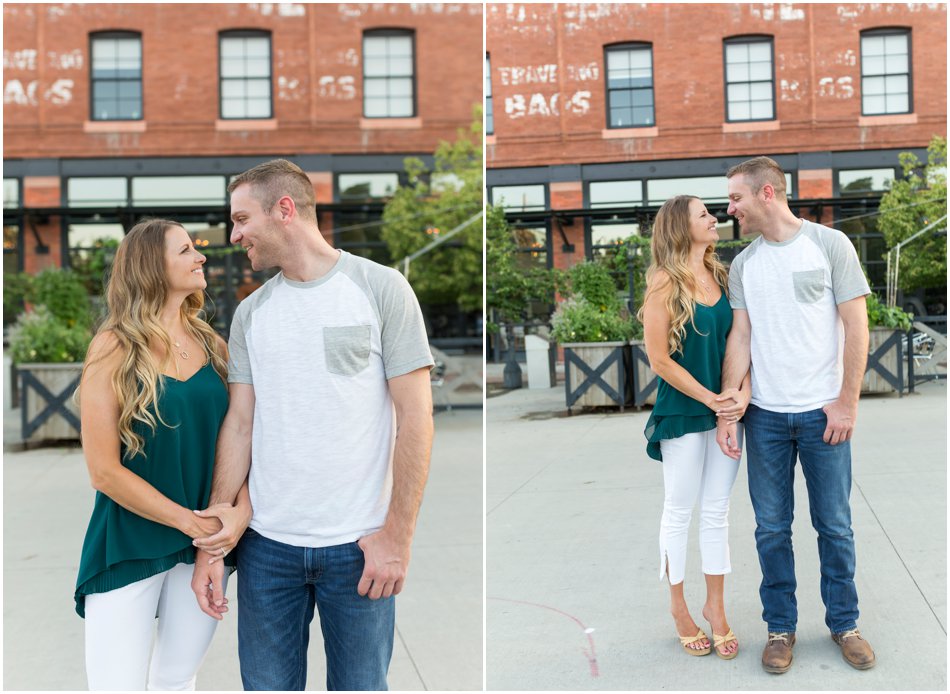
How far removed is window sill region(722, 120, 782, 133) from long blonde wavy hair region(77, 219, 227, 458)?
22.6 ft

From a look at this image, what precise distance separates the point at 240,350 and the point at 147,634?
0.82 metres

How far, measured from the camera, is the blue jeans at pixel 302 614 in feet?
7.55

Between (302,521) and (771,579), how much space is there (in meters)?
2.01

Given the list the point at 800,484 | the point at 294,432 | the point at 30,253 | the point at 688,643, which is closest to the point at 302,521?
the point at 294,432

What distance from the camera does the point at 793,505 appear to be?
3.35 meters

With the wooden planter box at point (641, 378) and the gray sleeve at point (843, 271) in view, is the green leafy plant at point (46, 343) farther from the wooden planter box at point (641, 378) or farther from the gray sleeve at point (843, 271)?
the gray sleeve at point (843, 271)

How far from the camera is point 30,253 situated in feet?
59.7

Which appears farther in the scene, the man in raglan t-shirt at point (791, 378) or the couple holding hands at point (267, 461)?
the man in raglan t-shirt at point (791, 378)

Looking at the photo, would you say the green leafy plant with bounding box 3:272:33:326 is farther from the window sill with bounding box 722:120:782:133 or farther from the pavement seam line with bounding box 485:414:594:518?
the window sill with bounding box 722:120:782:133

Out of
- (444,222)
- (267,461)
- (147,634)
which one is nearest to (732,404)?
(267,461)

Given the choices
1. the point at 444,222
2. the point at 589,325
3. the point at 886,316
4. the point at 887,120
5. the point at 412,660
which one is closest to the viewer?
the point at 412,660

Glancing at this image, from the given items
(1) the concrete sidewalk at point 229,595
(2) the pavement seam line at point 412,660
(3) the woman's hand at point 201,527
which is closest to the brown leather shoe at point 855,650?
(1) the concrete sidewalk at point 229,595

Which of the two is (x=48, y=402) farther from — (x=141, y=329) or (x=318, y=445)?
(x=318, y=445)

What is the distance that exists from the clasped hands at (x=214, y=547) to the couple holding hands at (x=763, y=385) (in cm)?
177
